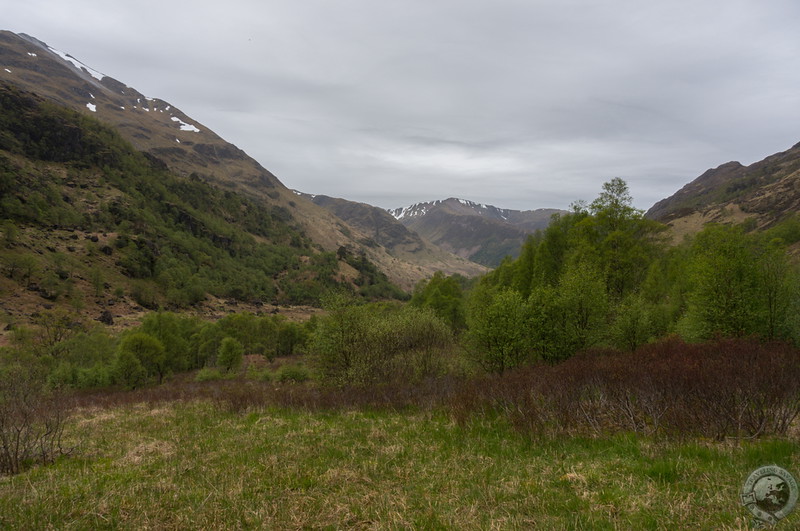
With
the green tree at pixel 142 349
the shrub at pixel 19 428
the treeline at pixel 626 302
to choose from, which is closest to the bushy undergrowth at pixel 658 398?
the treeline at pixel 626 302

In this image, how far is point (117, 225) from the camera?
145125 millimetres

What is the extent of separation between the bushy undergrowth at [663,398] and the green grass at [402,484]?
2.67 ft

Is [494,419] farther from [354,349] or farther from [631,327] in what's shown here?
[631,327]

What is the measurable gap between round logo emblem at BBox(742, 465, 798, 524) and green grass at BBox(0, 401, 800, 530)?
0.40 meters

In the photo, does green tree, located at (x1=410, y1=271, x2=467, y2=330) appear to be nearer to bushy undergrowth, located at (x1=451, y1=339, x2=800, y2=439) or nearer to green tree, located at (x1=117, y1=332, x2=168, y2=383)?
green tree, located at (x1=117, y1=332, x2=168, y2=383)

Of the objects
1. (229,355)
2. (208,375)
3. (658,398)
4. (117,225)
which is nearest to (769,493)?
(658,398)

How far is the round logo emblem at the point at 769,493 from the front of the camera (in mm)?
3269

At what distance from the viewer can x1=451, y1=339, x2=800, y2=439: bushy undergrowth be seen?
25.1 ft

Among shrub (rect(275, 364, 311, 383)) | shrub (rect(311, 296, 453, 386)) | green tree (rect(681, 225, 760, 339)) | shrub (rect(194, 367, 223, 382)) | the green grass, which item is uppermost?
green tree (rect(681, 225, 760, 339))

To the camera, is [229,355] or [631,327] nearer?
[631,327]

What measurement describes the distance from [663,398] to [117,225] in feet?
611

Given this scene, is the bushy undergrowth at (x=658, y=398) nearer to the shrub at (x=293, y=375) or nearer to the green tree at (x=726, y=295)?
the green tree at (x=726, y=295)

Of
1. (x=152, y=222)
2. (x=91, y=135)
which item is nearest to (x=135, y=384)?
(x=152, y=222)

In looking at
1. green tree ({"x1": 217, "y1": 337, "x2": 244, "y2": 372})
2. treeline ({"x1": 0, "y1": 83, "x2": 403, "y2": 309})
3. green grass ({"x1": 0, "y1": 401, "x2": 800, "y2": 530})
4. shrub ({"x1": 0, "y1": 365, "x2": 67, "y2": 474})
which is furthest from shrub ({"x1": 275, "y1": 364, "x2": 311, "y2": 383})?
treeline ({"x1": 0, "y1": 83, "x2": 403, "y2": 309})
